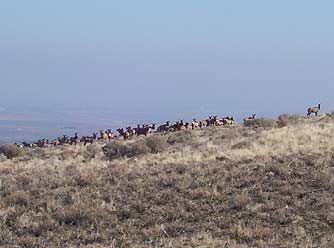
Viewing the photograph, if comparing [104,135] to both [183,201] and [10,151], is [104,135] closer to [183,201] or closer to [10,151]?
[10,151]

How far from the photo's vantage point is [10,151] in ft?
128

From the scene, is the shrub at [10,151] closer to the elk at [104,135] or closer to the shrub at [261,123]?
the elk at [104,135]

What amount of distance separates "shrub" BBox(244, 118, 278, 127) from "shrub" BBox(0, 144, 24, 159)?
13137 millimetres

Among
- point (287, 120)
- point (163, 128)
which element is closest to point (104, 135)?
point (163, 128)

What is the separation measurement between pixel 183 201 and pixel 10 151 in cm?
2374

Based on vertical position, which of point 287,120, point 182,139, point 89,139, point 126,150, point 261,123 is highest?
point 287,120

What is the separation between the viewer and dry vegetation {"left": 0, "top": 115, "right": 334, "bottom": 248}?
14362 millimetres

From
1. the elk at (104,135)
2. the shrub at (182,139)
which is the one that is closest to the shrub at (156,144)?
the shrub at (182,139)

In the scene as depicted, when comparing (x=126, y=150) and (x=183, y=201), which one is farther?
(x=126, y=150)

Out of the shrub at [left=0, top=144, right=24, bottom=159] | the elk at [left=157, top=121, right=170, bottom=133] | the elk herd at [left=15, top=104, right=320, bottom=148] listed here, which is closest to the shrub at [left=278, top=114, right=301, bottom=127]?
the elk herd at [left=15, top=104, right=320, bottom=148]

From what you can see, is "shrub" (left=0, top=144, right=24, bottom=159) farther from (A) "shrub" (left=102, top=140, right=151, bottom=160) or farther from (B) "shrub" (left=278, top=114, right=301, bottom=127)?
(B) "shrub" (left=278, top=114, right=301, bottom=127)

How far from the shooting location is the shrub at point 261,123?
124ft

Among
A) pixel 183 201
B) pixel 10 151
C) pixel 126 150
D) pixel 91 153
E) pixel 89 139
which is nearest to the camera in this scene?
pixel 183 201

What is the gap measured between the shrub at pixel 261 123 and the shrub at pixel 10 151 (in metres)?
13.1
